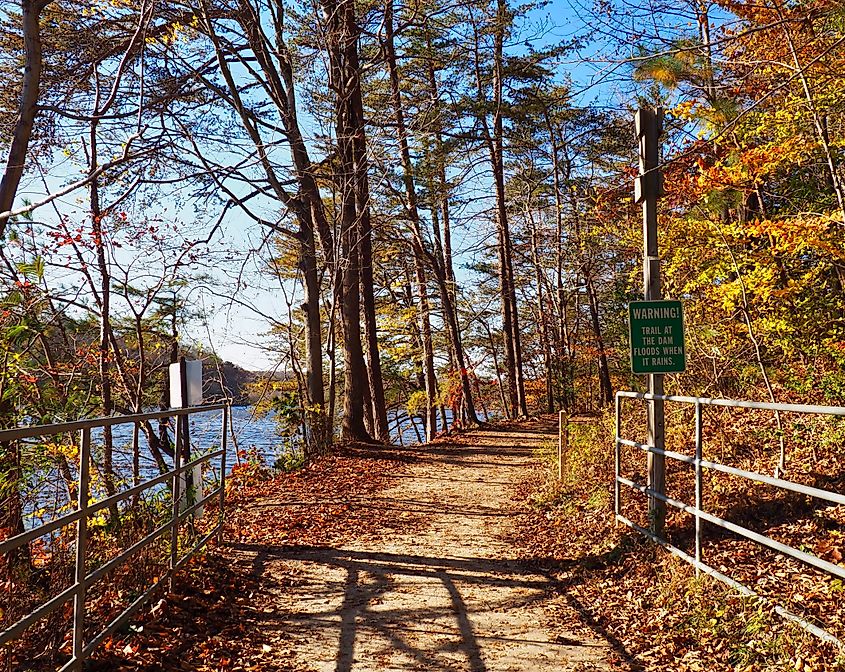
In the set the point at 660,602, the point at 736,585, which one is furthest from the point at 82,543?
the point at 736,585

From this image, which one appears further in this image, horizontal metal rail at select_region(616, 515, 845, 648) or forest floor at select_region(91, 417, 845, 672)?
forest floor at select_region(91, 417, 845, 672)

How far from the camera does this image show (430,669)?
14.1ft

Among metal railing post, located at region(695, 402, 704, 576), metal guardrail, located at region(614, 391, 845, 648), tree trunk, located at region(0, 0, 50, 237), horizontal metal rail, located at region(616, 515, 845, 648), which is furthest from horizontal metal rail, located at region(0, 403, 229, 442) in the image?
horizontal metal rail, located at region(616, 515, 845, 648)

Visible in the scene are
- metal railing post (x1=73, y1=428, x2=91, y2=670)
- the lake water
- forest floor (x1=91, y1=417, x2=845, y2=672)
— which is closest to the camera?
metal railing post (x1=73, y1=428, x2=91, y2=670)

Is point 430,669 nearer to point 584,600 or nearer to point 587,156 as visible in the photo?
point 584,600

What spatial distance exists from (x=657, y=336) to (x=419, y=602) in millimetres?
3343

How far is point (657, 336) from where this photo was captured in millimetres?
6422

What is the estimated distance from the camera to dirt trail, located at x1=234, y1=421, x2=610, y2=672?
450 centimetres

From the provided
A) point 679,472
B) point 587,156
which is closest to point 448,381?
point 587,156

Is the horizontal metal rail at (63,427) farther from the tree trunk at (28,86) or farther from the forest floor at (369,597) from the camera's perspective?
the tree trunk at (28,86)

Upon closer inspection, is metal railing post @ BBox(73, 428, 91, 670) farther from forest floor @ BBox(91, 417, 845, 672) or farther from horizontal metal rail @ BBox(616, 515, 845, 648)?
horizontal metal rail @ BBox(616, 515, 845, 648)

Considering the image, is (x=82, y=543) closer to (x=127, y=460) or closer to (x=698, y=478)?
(x=698, y=478)

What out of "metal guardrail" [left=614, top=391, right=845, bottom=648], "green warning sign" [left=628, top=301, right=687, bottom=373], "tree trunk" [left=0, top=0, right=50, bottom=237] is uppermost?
"tree trunk" [left=0, top=0, right=50, bottom=237]

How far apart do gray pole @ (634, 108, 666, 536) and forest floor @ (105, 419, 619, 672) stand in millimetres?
1559
